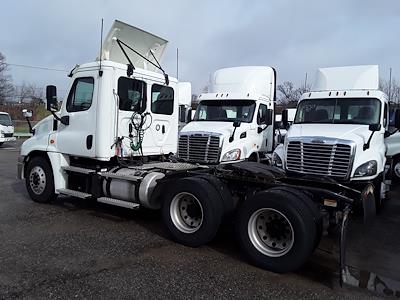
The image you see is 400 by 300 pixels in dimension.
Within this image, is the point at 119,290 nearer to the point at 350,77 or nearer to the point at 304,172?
the point at 304,172

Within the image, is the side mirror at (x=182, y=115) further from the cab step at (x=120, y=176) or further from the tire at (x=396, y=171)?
the tire at (x=396, y=171)

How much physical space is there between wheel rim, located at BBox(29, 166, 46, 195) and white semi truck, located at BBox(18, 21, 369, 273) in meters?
0.02

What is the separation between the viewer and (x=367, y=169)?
695 cm

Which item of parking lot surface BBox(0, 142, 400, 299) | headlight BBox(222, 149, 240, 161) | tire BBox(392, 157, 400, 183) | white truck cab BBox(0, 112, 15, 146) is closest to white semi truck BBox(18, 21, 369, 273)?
parking lot surface BBox(0, 142, 400, 299)

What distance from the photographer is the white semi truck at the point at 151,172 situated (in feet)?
16.0

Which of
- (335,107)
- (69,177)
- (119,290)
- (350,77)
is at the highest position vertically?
(350,77)

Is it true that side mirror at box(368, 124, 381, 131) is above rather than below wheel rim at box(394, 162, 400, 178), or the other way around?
above

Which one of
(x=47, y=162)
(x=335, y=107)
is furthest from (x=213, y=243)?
(x=335, y=107)

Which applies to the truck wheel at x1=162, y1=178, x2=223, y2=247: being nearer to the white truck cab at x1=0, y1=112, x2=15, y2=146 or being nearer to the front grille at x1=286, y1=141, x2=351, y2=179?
the front grille at x1=286, y1=141, x2=351, y2=179

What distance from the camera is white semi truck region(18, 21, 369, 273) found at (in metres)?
4.88

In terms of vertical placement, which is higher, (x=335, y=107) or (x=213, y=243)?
(x=335, y=107)

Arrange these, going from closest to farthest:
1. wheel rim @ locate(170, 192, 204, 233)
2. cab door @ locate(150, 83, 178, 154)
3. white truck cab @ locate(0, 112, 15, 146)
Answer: wheel rim @ locate(170, 192, 204, 233), cab door @ locate(150, 83, 178, 154), white truck cab @ locate(0, 112, 15, 146)

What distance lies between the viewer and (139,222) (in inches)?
273

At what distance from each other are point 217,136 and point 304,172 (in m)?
3.31
